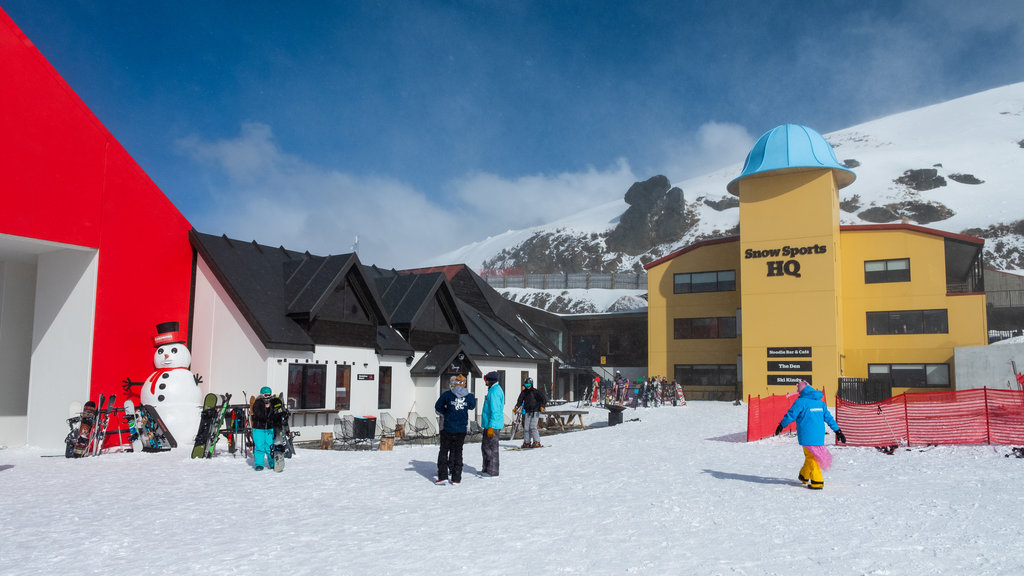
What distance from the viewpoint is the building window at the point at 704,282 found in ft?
152

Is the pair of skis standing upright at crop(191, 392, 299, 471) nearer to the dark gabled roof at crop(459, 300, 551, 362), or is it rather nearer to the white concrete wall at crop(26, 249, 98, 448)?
the white concrete wall at crop(26, 249, 98, 448)

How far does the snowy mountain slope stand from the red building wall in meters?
114

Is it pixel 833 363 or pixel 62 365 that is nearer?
pixel 62 365

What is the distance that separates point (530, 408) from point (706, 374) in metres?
30.8

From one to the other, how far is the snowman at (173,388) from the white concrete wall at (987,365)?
33678 millimetres

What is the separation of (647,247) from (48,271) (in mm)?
142707

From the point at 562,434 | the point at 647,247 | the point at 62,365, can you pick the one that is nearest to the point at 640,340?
the point at 562,434

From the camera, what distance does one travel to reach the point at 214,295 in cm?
2077

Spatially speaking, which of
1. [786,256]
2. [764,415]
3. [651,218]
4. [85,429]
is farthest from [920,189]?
[85,429]

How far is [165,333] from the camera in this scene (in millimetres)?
19031

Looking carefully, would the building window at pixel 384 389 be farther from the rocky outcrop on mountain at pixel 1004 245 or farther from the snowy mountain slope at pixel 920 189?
the snowy mountain slope at pixel 920 189

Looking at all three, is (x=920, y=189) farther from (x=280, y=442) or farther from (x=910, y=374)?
(x=280, y=442)

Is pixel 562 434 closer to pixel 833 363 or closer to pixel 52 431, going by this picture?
pixel 52 431

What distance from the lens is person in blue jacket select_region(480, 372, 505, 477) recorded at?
1309cm
